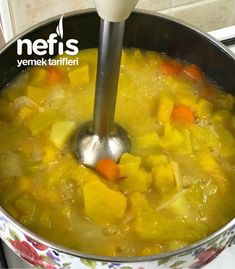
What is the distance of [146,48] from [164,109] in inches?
5.1

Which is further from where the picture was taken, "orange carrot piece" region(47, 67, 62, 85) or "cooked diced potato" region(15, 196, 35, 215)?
"orange carrot piece" region(47, 67, 62, 85)

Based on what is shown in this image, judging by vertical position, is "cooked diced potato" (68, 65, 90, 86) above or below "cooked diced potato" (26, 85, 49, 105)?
above

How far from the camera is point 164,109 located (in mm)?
722

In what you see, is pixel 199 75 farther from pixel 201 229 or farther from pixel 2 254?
pixel 2 254

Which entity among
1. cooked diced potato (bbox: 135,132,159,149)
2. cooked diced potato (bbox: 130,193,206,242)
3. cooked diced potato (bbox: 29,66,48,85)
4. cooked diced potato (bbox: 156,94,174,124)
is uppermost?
cooked diced potato (bbox: 29,66,48,85)

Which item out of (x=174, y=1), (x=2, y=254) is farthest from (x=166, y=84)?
(x=2, y=254)

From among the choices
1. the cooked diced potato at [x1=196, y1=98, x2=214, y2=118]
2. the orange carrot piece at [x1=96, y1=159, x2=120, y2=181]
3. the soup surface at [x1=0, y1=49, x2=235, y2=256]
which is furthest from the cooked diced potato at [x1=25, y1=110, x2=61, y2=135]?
the cooked diced potato at [x1=196, y1=98, x2=214, y2=118]

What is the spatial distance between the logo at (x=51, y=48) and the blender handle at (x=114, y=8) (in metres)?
0.23

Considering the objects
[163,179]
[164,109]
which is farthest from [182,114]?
[163,179]

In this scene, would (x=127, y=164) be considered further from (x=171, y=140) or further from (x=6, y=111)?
(x=6, y=111)

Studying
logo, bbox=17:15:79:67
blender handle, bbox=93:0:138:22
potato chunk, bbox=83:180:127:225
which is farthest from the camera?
logo, bbox=17:15:79:67

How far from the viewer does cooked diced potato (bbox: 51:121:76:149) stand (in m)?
0.67

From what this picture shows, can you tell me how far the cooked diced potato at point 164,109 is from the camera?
0.72m

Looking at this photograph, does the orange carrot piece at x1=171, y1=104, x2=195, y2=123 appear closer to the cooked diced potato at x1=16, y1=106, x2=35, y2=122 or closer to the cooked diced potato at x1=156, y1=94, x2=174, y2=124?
the cooked diced potato at x1=156, y1=94, x2=174, y2=124
